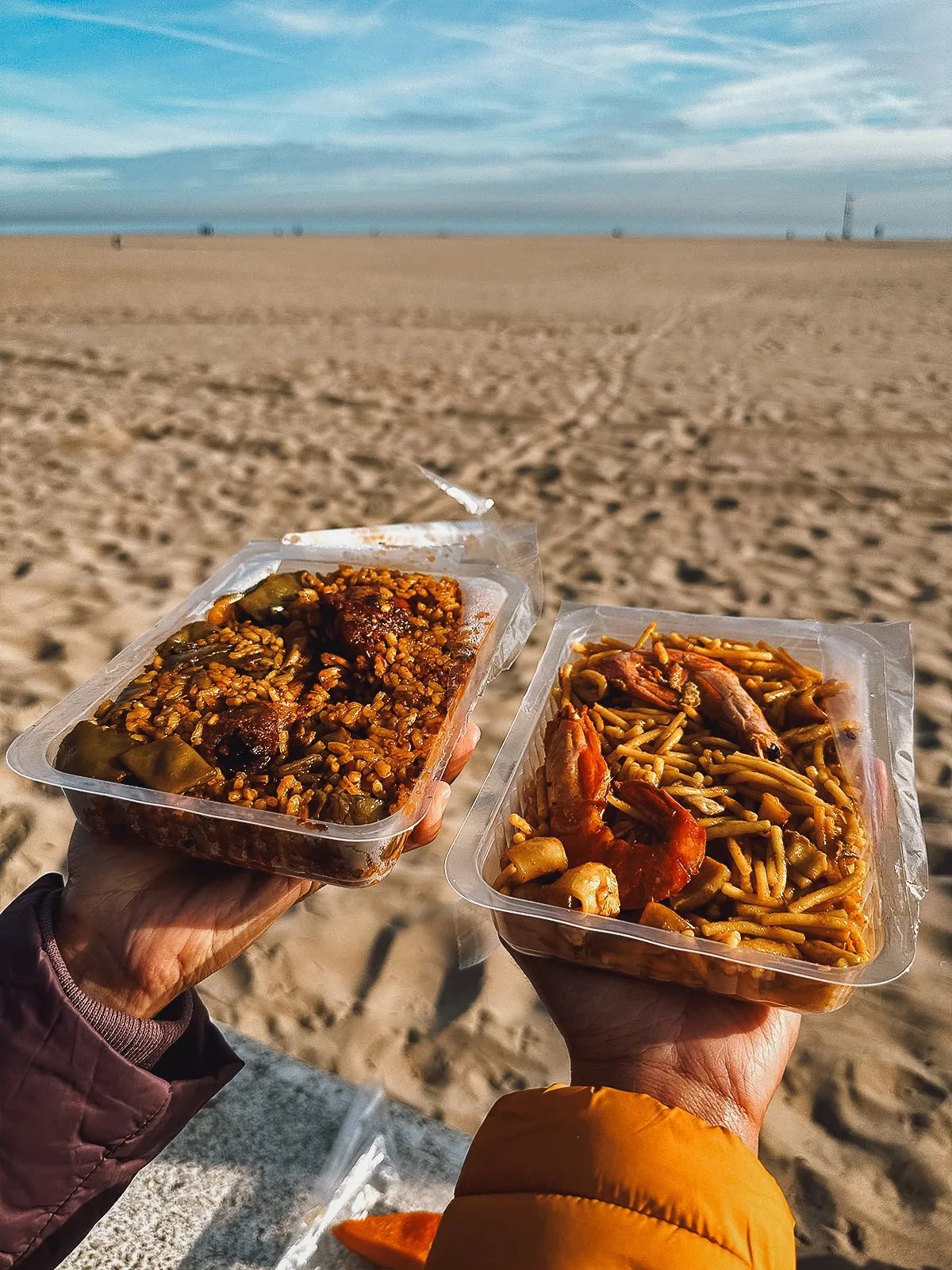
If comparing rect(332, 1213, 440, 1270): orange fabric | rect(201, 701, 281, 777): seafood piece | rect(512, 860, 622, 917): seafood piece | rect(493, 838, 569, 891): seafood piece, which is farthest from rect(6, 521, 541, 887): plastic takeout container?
rect(332, 1213, 440, 1270): orange fabric

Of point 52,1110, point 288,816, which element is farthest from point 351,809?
point 52,1110

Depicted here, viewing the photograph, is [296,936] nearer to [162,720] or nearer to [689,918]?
A: [162,720]

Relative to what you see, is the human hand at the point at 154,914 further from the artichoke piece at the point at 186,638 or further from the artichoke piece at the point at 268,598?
the artichoke piece at the point at 268,598

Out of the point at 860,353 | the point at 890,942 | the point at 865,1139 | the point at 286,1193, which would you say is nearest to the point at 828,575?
the point at 865,1139

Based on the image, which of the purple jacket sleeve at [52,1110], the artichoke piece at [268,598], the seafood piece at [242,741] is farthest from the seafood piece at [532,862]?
the artichoke piece at [268,598]

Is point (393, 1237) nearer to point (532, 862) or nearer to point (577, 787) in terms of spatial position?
point (532, 862)

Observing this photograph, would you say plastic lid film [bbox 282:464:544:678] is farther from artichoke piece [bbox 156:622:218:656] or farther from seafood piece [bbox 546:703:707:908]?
seafood piece [bbox 546:703:707:908]
